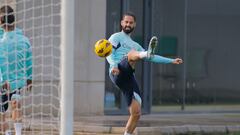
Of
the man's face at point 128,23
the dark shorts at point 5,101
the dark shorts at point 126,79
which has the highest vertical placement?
the man's face at point 128,23

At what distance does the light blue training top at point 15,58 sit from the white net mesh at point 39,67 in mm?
225

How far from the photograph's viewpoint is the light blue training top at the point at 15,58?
980 centimetres

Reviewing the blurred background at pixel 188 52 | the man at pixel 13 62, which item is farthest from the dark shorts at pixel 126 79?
the blurred background at pixel 188 52

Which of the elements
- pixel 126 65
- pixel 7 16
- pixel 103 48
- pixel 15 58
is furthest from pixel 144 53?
pixel 7 16

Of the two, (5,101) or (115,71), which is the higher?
(115,71)

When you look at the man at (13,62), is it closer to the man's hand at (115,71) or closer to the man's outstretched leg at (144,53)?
the man's hand at (115,71)

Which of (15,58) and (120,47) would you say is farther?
(120,47)

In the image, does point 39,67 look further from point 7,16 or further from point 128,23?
A: point 128,23

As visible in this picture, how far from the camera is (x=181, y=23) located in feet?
53.4

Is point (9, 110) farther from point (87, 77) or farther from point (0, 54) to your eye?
point (87, 77)

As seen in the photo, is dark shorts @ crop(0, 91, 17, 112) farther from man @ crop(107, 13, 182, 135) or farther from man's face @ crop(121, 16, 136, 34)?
man's face @ crop(121, 16, 136, 34)

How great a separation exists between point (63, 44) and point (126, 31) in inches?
156

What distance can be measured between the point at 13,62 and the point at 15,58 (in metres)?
0.07

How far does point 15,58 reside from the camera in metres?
9.83
